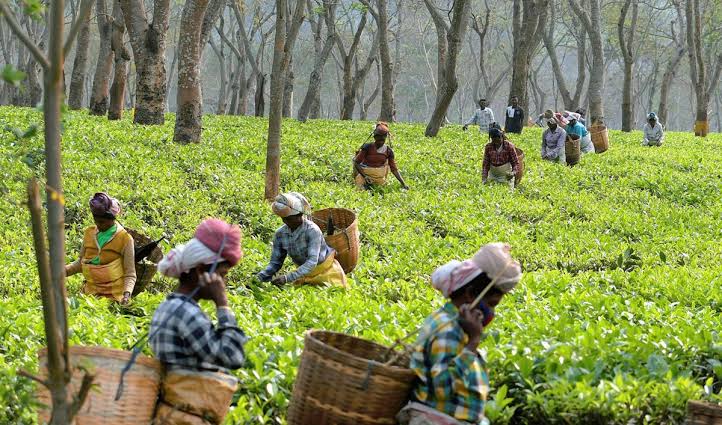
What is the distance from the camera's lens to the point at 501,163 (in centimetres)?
1602

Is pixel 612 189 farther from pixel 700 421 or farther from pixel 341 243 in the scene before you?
pixel 700 421

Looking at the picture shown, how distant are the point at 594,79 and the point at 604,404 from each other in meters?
22.6

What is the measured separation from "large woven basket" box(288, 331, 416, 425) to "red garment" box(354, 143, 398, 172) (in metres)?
10.2

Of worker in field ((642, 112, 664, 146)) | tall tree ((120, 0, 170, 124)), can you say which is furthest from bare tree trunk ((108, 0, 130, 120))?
worker in field ((642, 112, 664, 146))

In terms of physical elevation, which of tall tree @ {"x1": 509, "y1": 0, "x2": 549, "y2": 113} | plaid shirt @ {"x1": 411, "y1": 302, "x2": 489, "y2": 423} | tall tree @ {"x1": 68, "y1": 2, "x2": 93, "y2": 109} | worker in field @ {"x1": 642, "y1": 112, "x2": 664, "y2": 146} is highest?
tall tree @ {"x1": 509, "y1": 0, "x2": 549, "y2": 113}

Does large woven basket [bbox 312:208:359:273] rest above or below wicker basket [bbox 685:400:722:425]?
above

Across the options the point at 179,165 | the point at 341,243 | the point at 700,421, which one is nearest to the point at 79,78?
the point at 179,165

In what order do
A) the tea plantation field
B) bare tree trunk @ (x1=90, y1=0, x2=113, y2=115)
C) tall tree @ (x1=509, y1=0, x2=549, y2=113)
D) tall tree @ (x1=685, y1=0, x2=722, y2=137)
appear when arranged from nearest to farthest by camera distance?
the tea plantation field
bare tree trunk @ (x1=90, y1=0, x2=113, y2=115)
tall tree @ (x1=509, y1=0, x2=549, y2=113)
tall tree @ (x1=685, y1=0, x2=722, y2=137)

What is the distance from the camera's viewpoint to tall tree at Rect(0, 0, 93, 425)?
3514 millimetres

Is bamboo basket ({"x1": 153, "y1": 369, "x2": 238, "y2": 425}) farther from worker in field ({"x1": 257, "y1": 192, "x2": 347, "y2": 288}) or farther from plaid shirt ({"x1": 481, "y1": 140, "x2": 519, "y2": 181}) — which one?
plaid shirt ({"x1": 481, "y1": 140, "x2": 519, "y2": 181})

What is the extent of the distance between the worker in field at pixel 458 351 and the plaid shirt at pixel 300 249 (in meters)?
3.97

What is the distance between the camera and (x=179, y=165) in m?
14.8

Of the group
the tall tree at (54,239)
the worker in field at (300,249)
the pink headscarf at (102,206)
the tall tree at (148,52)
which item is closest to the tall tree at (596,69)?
the tall tree at (148,52)

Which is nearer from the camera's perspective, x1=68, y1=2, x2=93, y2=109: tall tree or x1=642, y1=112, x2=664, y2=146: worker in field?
x1=68, y1=2, x2=93, y2=109: tall tree
